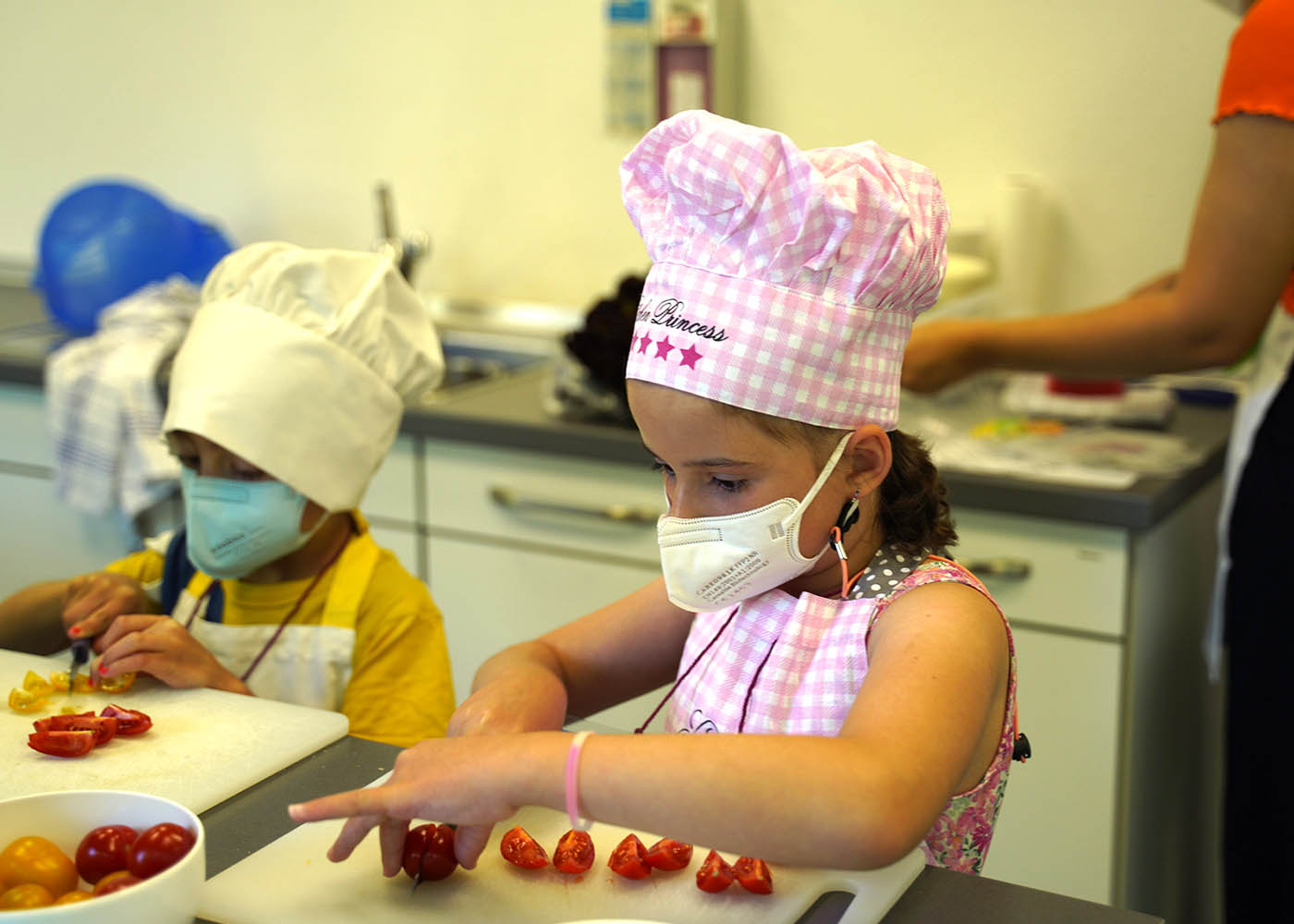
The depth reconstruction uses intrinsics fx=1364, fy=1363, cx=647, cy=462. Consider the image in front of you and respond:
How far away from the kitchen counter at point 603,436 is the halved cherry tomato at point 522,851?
41.2 inches

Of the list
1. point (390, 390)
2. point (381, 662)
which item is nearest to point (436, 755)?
point (381, 662)

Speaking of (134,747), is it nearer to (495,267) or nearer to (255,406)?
(255,406)

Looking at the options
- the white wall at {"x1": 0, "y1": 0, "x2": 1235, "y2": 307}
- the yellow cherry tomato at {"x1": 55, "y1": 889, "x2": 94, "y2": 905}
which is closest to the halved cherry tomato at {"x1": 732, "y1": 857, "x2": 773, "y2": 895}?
→ the yellow cherry tomato at {"x1": 55, "y1": 889, "x2": 94, "y2": 905}

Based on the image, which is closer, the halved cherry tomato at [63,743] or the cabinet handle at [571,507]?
the halved cherry tomato at [63,743]

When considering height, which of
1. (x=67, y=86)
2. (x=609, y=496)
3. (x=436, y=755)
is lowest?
(x=609, y=496)

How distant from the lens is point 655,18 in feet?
7.75

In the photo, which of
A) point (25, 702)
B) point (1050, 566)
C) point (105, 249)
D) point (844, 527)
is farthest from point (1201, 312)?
point (105, 249)

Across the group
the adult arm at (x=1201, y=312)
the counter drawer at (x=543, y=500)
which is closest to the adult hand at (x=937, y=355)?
the adult arm at (x=1201, y=312)

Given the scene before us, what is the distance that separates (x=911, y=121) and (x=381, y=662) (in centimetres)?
142

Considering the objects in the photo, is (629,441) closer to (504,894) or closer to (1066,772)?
(1066,772)

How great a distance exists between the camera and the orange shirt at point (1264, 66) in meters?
1.36

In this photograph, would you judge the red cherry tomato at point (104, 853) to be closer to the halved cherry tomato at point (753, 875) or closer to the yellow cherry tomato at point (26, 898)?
the yellow cherry tomato at point (26, 898)

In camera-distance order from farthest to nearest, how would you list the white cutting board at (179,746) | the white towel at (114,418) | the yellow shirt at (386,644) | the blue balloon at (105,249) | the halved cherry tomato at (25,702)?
the blue balloon at (105,249), the white towel at (114,418), the yellow shirt at (386,644), the halved cherry tomato at (25,702), the white cutting board at (179,746)

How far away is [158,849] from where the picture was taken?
2.31 feet
